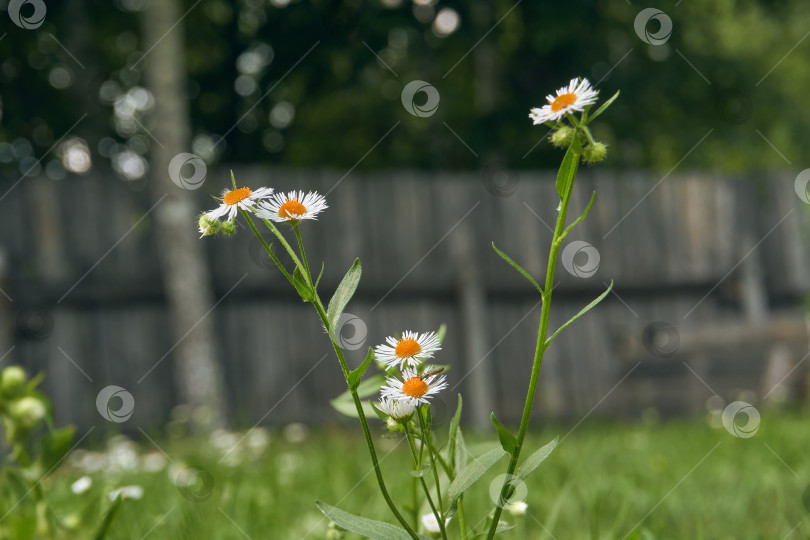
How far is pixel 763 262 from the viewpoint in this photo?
7.45 metres

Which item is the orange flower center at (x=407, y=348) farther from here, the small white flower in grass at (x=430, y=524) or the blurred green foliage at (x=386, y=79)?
the blurred green foliage at (x=386, y=79)

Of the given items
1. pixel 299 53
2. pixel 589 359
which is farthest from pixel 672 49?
pixel 299 53

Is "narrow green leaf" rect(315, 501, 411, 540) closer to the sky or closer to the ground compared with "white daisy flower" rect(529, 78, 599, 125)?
closer to the ground

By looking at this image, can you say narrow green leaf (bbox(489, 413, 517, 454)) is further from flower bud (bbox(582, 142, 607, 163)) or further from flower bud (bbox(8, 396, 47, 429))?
flower bud (bbox(8, 396, 47, 429))

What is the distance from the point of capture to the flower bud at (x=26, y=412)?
84cm

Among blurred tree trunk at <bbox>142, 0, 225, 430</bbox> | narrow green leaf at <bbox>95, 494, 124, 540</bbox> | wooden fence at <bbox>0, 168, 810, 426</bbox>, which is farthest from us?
wooden fence at <bbox>0, 168, 810, 426</bbox>

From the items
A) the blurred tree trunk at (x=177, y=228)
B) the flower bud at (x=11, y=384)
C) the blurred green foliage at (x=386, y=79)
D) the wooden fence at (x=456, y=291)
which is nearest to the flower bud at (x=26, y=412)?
the flower bud at (x=11, y=384)

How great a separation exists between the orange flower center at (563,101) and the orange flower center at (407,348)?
26 cm

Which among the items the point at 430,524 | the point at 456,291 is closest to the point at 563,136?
the point at 430,524

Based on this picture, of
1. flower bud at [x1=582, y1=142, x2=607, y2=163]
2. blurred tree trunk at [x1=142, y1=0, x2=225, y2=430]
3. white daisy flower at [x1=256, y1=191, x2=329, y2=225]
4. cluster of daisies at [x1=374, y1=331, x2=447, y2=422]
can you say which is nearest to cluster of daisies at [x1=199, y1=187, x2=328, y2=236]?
white daisy flower at [x1=256, y1=191, x2=329, y2=225]

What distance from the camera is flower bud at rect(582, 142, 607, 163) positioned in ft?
2.39

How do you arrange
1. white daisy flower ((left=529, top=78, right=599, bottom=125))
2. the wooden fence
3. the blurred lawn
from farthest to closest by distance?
the wooden fence → the blurred lawn → white daisy flower ((left=529, top=78, right=599, bottom=125))

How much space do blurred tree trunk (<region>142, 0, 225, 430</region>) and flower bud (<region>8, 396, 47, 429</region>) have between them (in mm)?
4277

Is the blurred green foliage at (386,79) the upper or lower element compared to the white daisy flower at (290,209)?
upper
